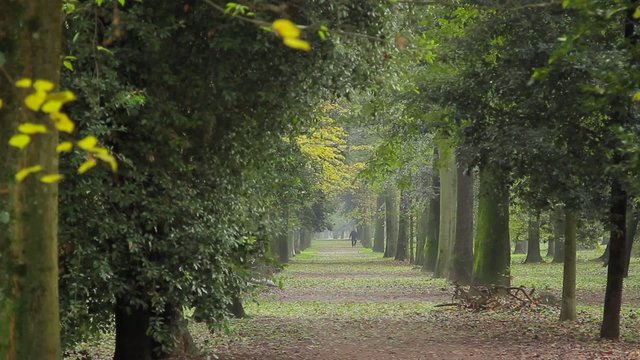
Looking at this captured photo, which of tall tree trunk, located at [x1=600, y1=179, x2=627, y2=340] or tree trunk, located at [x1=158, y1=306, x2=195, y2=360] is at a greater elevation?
tall tree trunk, located at [x1=600, y1=179, x2=627, y2=340]

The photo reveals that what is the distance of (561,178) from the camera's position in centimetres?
1219

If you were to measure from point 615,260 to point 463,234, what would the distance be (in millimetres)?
13025

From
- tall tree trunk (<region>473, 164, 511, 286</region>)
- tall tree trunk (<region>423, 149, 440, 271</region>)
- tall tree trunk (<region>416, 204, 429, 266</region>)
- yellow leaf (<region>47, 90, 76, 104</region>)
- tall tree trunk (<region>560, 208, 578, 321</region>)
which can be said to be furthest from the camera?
tall tree trunk (<region>416, 204, 429, 266</region>)

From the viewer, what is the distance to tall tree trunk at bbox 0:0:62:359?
4.60m

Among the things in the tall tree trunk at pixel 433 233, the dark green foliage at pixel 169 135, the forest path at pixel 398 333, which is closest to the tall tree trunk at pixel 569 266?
the forest path at pixel 398 333

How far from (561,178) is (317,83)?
466 cm

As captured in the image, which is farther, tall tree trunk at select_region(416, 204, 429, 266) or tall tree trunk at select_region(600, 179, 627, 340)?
tall tree trunk at select_region(416, 204, 429, 266)

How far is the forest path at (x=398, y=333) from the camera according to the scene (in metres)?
12.5

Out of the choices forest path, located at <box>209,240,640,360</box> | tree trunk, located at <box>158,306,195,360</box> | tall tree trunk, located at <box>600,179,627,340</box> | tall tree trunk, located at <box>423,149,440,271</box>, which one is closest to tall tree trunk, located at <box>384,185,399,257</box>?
tall tree trunk, located at <box>423,149,440,271</box>

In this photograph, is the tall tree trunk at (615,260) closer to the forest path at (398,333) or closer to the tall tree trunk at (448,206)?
the forest path at (398,333)

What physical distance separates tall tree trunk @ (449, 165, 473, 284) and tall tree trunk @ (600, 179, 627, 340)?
12.5m

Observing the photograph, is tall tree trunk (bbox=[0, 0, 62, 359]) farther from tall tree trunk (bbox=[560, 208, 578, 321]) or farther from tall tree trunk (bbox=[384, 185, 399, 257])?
tall tree trunk (bbox=[384, 185, 399, 257])

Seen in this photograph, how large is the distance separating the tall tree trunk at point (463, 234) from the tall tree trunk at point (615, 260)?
1246 centimetres

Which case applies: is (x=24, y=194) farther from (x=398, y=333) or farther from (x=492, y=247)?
(x=492, y=247)
